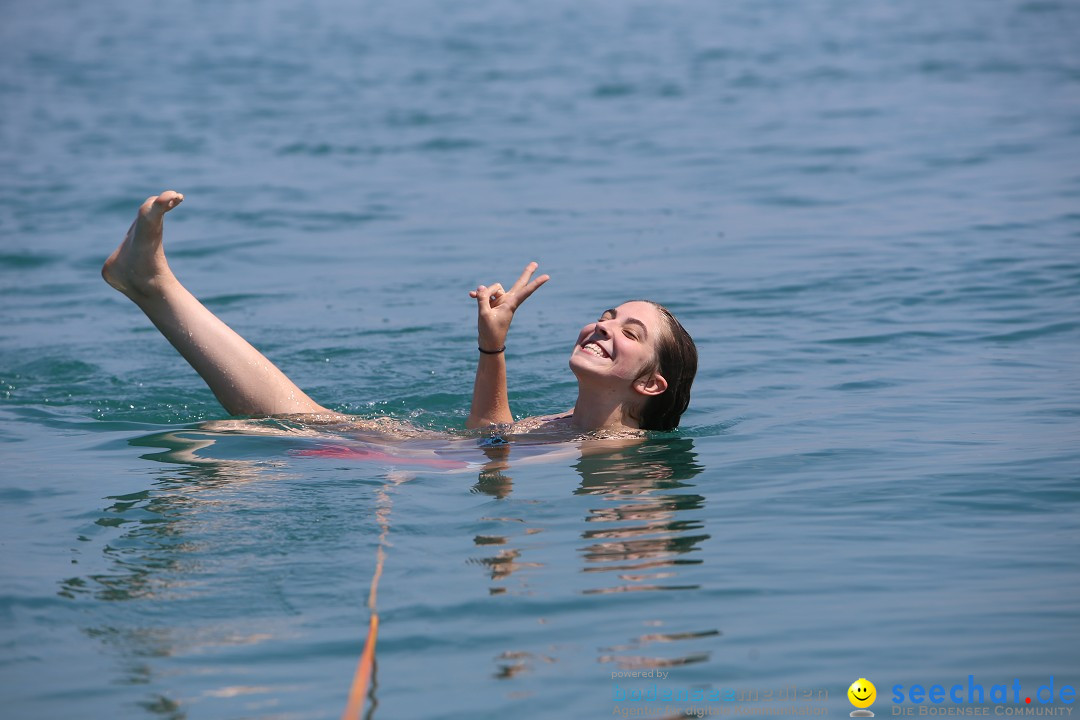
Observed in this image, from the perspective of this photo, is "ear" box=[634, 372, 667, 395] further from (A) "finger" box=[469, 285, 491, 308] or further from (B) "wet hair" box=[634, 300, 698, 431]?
(A) "finger" box=[469, 285, 491, 308]

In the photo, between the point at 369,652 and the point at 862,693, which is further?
the point at 369,652

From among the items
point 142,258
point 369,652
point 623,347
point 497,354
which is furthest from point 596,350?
point 369,652

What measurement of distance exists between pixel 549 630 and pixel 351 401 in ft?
13.3

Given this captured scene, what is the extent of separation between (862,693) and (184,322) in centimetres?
399

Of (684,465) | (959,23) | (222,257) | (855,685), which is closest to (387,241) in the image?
(222,257)

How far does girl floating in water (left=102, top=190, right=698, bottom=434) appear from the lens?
652 centimetres

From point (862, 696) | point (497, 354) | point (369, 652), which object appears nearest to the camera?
point (862, 696)

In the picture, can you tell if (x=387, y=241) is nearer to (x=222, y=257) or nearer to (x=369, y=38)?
(x=222, y=257)

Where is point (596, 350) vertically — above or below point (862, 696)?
above

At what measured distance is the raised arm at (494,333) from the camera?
21.2ft

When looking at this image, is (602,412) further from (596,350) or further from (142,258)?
(142,258)

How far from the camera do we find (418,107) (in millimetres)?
21562

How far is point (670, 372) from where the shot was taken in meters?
6.64

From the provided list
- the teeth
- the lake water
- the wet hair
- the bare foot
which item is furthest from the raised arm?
the bare foot
